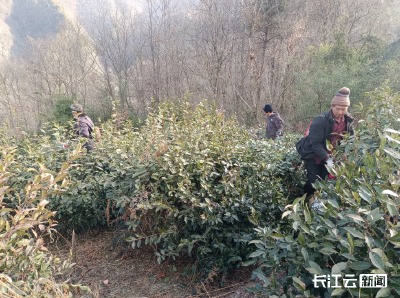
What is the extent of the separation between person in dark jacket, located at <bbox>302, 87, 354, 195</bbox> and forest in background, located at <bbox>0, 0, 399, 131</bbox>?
22.6 feet

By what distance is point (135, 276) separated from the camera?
3.00 m

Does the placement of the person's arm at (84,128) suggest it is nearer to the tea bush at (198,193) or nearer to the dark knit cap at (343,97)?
the tea bush at (198,193)

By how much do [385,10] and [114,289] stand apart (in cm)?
1818

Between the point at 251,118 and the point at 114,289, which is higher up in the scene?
the point at 114,289

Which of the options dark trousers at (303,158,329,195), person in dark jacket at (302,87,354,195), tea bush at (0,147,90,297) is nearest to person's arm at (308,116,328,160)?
person in dark jacket at (302,87,354,195)

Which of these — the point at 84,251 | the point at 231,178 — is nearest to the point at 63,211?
the point at 84,251

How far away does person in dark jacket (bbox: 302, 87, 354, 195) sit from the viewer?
331 centimetres

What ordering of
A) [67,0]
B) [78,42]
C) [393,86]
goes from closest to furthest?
[393,86] → [78,42] → [67,0]

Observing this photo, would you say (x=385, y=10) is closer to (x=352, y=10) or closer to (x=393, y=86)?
(x=352, y=10)

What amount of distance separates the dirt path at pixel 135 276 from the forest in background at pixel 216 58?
5170 millimetres

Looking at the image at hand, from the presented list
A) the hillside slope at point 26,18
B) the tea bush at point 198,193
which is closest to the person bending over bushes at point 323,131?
the tea bush at point 198,193

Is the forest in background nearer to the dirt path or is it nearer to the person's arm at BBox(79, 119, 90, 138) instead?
the person's arm at BBox(79, 119, 90, 138)

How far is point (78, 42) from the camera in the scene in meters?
20.5

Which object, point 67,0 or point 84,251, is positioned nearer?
point 84,251
